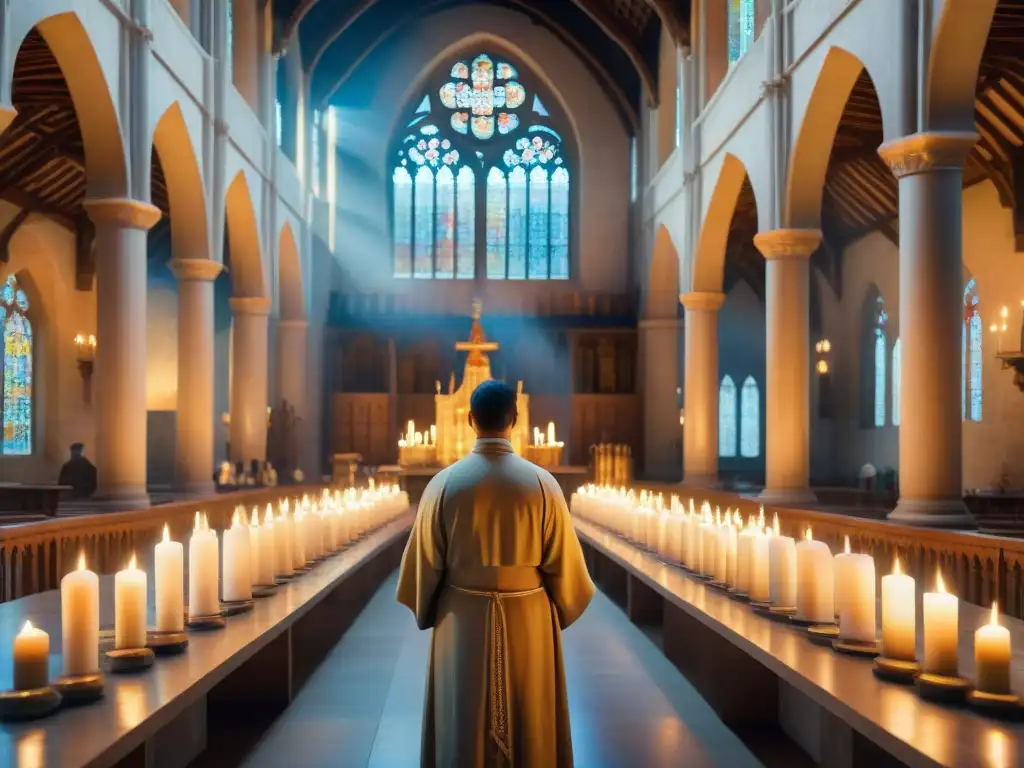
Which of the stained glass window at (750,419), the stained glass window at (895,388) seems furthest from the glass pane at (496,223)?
the stained glass window at (895,388)

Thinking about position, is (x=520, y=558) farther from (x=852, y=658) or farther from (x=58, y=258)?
(x=58, y=258)

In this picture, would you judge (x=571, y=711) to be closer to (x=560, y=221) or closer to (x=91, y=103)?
(x=91, y=103)

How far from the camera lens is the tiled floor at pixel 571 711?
237 inches

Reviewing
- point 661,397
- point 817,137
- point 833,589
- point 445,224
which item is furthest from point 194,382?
point 833,589

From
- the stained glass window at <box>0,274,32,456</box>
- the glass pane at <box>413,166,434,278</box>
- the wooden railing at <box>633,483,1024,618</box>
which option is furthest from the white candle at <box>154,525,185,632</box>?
the glass pane at <box>413,166,434,278</box>

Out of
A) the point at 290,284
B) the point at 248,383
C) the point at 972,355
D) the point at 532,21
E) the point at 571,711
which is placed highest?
the point at 532,21

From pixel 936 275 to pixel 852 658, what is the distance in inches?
304

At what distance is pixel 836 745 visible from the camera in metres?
5.28

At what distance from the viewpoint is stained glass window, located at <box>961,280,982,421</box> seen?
19.3m

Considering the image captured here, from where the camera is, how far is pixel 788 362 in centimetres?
1570

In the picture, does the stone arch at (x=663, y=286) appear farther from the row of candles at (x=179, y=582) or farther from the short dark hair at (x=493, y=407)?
the short dark hair at (x=493, y=407)

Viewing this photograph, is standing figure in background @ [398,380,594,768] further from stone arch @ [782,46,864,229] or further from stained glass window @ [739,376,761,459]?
stained glass window @ [739,376,761,459]

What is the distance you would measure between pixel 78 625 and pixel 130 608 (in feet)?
1.35

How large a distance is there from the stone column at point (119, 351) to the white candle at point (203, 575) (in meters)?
9.73
